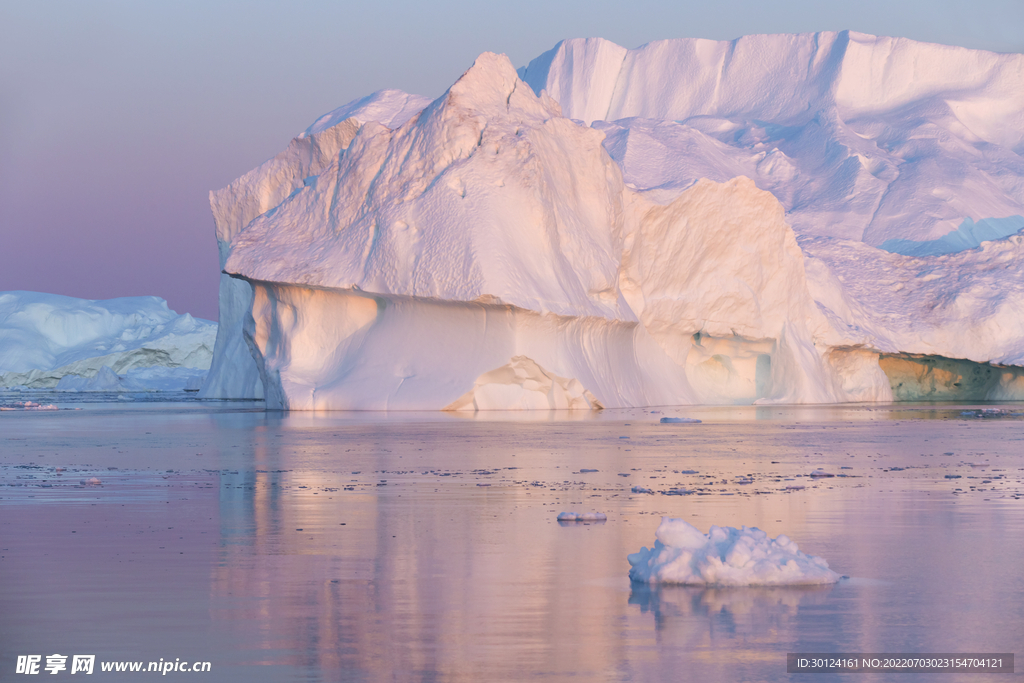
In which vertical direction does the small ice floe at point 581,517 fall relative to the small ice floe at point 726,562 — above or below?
above

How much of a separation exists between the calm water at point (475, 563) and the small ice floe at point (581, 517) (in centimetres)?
7

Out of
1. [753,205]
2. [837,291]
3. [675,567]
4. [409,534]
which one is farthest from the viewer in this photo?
[837,291]

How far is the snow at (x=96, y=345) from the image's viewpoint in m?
53.4

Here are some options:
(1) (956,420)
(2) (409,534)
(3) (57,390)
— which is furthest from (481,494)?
(3) (57,390)

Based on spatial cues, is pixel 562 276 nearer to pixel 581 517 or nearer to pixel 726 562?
pixel 581 517

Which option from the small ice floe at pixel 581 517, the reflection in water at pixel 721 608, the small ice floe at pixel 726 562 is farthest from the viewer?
the small ice floe at pixel 581 517

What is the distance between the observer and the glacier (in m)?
23.9

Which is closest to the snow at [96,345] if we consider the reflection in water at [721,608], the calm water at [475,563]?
the calm water at [475,563]

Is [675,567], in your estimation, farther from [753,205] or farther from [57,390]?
[57,390]

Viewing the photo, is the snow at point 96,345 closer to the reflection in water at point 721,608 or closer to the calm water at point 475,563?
the calm water at point 475,563

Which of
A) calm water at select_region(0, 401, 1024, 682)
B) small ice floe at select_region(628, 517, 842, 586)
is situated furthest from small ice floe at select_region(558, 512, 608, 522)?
small ice floe at select_region(628, 517, 842, 586)

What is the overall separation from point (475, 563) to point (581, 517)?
157 cm

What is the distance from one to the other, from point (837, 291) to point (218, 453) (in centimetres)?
2337

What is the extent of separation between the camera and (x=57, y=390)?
54125mm
